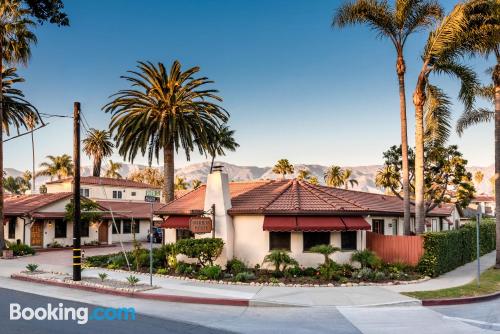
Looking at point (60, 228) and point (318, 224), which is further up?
point (318, 224)

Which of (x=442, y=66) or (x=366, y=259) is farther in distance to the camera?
(x=442, y=66)

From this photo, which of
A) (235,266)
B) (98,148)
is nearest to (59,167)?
(98,148)

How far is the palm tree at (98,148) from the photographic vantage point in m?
81.5

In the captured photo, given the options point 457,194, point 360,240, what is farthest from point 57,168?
point 360,240

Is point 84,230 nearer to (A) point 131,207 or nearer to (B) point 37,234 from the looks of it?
(B) point 37,234

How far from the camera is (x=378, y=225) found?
28.0 meters

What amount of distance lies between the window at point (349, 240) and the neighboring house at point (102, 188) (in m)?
34.8

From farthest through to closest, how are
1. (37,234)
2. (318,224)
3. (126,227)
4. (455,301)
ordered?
1. (126,227)
2. (37,234)
3. (318,224)
4. (455,301)

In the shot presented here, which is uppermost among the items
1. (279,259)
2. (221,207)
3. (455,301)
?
(221,207)

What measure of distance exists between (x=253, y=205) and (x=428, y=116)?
35.6ft

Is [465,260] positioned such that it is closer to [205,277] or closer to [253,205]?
[253,205]

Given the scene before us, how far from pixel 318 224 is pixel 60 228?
1008 inches

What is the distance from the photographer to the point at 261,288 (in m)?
18.3

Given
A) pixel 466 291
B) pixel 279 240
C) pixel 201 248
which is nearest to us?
pixel 466 291
